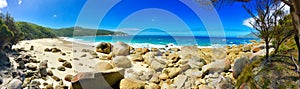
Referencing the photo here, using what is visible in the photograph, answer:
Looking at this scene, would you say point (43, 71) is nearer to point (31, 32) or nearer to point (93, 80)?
point (93, 80)

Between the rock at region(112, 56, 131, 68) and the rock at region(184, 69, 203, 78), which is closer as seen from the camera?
the rock at region(184, 69, 203, 78)

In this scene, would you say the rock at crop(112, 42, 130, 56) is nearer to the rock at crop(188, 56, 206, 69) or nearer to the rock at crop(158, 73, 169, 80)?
the rock at crop(188, 56, 206, 69)

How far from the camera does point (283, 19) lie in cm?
605

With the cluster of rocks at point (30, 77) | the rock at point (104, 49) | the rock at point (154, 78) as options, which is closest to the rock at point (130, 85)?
the rock at point (154, 78)

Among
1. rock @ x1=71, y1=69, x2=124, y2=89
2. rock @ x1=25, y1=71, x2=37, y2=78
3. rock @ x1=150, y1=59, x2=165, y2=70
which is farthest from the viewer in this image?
rock @ x1=150, y1=59, x2=165, y2=70

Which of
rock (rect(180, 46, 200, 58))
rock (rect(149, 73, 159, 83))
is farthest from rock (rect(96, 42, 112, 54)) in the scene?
rock (rect(149, 73, 159, 83))

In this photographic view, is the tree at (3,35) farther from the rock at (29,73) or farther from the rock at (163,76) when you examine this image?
the rock at (163,76)

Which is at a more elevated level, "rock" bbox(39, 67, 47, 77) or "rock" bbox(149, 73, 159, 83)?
"rock" bbox(39, 67, 47, 77)

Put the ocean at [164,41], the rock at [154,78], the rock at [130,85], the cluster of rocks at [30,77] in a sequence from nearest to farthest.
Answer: the rock at [130,85]
the cluster of rocks at [30,77]
the rock at [154,78]
the ocean at [164,41]

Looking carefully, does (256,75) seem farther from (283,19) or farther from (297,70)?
(283,19)

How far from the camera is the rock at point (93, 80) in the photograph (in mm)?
5491

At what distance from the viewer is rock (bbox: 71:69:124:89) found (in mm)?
5491

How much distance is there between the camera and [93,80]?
5.56 meters

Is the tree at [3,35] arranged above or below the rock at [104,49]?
above
